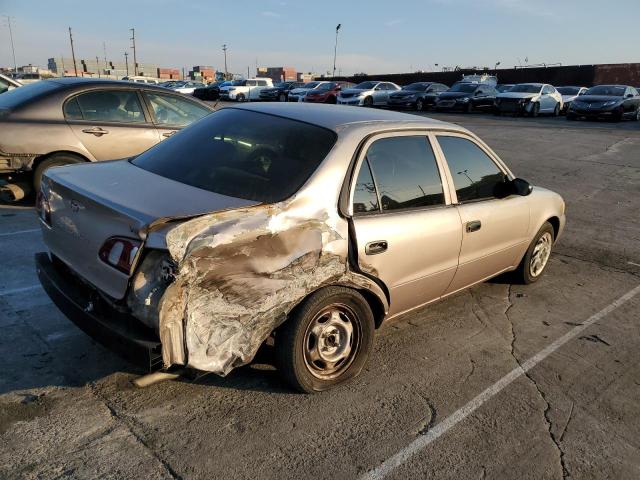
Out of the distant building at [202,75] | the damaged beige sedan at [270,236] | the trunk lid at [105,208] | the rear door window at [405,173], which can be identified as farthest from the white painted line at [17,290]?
the distant building at [202,75]

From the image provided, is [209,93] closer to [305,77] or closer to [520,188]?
[520,188]

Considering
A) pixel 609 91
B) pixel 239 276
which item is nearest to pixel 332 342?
pixel 239 276

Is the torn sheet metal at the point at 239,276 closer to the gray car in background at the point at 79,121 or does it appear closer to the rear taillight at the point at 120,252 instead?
the rear taillight at the point at 120,252

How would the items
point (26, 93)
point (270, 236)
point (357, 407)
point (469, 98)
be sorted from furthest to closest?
point (469, 98) → point (26, 93) → point (357, 407) → point (270, 236)

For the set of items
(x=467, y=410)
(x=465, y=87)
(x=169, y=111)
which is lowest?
(x=467, y=410)

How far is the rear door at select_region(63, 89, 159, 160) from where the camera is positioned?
251 inches

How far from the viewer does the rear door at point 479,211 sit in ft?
12.8

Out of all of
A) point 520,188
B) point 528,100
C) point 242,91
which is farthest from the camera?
Result: point 242,91

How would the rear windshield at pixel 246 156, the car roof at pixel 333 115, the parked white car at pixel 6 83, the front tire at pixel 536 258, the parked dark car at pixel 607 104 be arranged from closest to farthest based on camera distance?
the rear windshield at pixel 246 156, the car roof at pixel 333 115, the front tire at pixel 536 258, the parked white car at pixel 6 83, the parked dark car at pixel 607 104

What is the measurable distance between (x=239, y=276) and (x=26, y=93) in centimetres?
536

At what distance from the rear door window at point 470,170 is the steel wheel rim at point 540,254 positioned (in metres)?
1.15

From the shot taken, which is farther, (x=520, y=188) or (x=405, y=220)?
(x=520, y=188)

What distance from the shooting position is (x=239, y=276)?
262 cm

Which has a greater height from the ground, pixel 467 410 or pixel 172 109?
pixel 172 109
